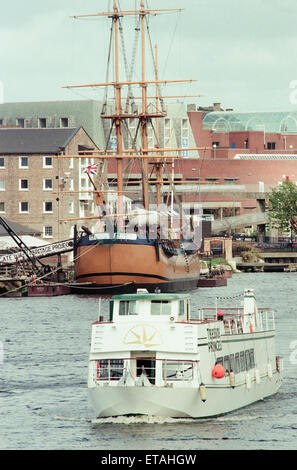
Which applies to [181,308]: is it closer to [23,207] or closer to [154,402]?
[154,402]

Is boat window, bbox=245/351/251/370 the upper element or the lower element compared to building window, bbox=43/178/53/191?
lower

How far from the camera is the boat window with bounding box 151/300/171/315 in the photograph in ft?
131

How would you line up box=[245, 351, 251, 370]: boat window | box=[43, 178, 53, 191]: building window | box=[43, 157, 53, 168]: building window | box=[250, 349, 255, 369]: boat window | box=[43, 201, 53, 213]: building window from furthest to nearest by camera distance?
box=[43, 157, 53, 168]: building window
box=[43, 178, 53, 191]: building window
box=[43, 201, 53, 213]: building window
box=[250, 349, 255, 369]: boat window
box=[245, 351, 251, 370]: boat window

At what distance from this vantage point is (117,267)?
326ft

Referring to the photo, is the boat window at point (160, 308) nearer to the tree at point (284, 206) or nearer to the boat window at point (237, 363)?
the boat window at point (237, 363)

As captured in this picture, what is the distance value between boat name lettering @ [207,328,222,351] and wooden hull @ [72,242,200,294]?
191 feet

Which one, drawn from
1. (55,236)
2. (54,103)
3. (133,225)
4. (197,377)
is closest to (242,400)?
(197,377)

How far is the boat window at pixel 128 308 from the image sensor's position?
3978 cm

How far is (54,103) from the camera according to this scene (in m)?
192

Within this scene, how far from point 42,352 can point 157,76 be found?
89.7 m

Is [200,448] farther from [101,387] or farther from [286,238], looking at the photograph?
[286,238]

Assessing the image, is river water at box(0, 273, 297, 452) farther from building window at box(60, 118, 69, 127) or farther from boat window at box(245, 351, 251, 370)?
building window at box(60, 118, 69, 127)

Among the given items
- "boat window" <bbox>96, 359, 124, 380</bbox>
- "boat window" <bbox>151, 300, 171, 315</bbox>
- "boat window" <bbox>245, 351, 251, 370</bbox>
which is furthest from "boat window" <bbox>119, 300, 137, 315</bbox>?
"boat window" <bbox>245, 351, 251, 370</bbox>
